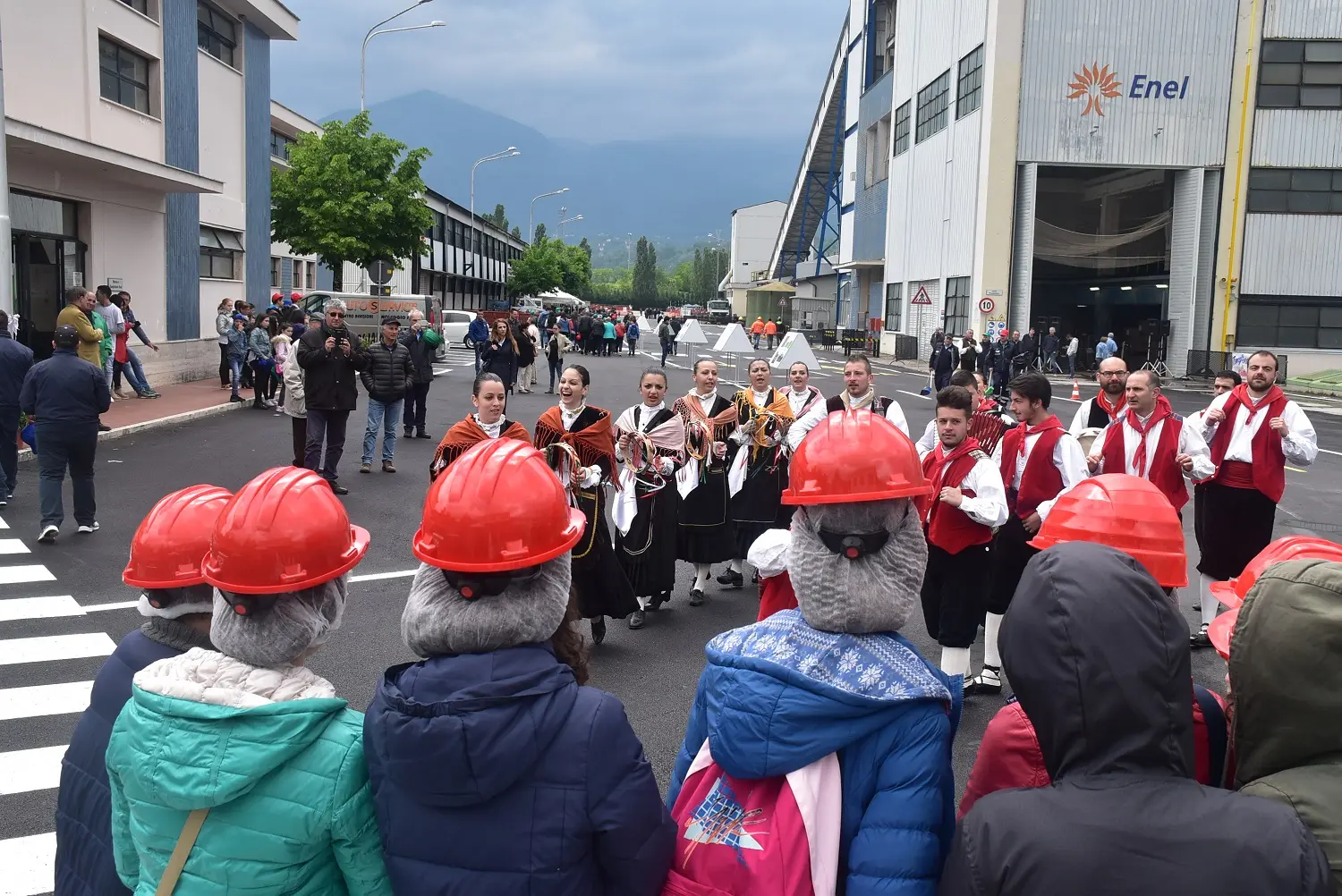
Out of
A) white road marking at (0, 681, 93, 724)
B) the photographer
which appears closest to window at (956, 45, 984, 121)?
the photographer

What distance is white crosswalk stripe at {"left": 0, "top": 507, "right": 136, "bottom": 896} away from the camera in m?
4.33

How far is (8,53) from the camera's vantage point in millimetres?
17172

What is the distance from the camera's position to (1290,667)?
195cm

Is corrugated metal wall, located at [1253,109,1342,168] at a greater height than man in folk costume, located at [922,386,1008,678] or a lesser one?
greater

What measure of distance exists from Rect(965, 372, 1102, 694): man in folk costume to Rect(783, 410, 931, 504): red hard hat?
164 inches

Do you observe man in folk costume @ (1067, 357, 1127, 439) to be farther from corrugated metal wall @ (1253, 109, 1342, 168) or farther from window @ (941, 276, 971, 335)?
corrugated metal wall @ (1253, 109, 1342, 168)

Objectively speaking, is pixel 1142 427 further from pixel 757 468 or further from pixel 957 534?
pixel 757 468

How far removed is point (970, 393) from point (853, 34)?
55.9 meters

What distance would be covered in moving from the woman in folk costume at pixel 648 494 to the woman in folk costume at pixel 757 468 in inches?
33.0

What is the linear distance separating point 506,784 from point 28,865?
3.36 m

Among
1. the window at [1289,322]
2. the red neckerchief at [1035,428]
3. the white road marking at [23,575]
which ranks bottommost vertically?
the white road marking at [23,575]

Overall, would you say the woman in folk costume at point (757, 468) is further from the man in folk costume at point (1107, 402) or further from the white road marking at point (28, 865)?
the white road marking at point (28, 865)

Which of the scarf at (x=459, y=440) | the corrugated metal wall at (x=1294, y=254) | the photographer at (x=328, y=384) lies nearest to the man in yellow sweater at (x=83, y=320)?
the photographer at (x=328, y=384)

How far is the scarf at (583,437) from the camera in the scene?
23.0ft
